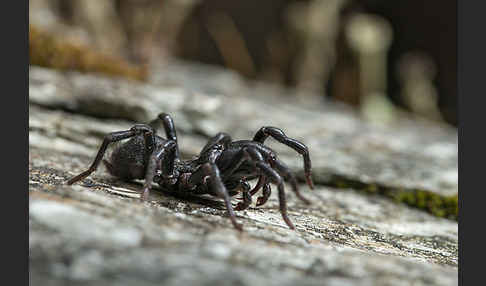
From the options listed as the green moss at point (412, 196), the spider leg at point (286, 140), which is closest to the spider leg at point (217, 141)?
the spider leg at point (286, 140)

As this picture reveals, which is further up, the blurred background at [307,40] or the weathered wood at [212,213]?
the blurred background at [307,40]

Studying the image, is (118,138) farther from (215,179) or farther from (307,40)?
(307,40)

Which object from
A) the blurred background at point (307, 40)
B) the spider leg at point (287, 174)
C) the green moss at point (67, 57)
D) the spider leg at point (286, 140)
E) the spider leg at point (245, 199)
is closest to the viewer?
the spider leg at point (287, 174)

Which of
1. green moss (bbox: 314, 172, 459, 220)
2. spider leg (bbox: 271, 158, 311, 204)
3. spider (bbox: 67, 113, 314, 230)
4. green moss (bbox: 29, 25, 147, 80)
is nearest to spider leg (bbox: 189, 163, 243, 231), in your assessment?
spider (bbox: 67, 113, 314, 230)

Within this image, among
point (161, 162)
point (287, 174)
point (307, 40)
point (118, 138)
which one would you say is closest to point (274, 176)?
point (287, 174)

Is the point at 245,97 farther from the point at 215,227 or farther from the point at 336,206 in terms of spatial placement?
the point at 215,227

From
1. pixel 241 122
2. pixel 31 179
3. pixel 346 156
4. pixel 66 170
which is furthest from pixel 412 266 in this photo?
pixel 241 122

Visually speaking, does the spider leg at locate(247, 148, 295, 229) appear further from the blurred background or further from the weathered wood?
the blurred background

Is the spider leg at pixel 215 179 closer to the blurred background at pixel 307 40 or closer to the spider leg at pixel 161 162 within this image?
the spider leg at pixel 161 162
